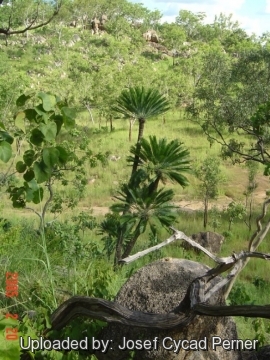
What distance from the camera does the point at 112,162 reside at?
20.8 metres

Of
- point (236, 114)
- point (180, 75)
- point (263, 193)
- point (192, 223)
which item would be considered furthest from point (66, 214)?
point (180, 75)

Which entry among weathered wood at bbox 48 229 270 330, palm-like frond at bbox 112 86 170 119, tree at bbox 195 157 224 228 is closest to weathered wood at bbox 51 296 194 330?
weathered wood at bbox 48 229 270 330

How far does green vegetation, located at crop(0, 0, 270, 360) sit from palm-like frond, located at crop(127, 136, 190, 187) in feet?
0.04

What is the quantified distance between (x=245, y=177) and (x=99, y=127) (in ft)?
28.8

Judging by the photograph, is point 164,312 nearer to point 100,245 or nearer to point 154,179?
point 154,179

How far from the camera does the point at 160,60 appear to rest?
48438mm

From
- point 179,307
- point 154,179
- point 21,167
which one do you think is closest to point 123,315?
point 179,307

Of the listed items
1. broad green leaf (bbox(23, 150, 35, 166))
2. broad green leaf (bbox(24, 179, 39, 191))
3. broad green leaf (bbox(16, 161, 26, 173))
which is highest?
broad green leaf (bbox(23, 150, 35, 166))

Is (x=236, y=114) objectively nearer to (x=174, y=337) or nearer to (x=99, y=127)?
(x=174, y=337)

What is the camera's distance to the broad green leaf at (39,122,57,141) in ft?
4.68

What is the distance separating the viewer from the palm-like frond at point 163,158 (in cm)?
494

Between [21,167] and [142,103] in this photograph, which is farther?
[142,103]

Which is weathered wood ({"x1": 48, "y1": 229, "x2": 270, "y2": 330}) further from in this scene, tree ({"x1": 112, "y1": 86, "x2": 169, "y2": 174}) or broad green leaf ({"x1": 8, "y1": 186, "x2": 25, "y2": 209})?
tree ({"x1": 112, "y1": 86, "x2": 169, "y2": 174})

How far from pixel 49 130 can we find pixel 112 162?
19385 mm
